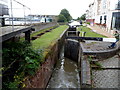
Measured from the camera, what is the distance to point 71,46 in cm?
1226

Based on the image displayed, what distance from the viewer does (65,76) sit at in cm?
934

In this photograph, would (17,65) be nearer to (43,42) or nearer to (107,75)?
(107,75)

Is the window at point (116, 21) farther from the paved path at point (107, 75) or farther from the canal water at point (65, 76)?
the paved path at point (107, 75)

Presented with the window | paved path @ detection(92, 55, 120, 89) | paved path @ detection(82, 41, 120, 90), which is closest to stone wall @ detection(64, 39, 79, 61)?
paved path @ detection(82, 41, 120, 90)

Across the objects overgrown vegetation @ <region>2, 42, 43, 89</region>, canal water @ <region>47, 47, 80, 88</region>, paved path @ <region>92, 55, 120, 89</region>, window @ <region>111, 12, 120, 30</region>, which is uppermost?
window @ <region>111, 12, 120, 30</region>

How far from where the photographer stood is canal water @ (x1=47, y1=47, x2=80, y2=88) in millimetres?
8148

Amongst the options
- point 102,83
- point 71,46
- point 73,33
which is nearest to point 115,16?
point 73,33

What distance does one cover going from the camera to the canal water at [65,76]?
26.7ft

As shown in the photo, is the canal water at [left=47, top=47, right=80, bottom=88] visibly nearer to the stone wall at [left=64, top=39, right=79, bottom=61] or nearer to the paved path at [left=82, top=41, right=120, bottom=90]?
the stone wall at [left=64, top=39, right=79, bottom=61]

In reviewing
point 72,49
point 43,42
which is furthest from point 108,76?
point 72,49

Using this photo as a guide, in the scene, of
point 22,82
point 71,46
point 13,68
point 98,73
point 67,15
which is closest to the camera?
point 22,82

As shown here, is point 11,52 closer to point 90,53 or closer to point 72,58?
point 90,53

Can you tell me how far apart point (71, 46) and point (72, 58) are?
121 centimetres

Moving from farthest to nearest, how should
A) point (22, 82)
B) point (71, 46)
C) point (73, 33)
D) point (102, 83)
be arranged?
point (73, 33) → point (71, 46) → point (102, 83) → point (22, 82)
